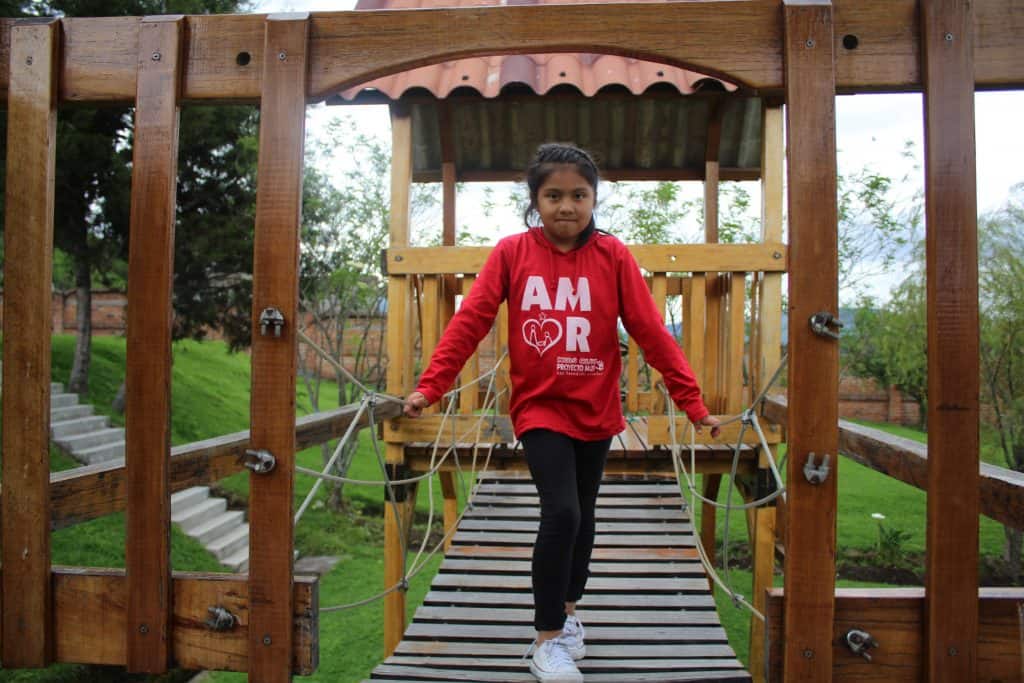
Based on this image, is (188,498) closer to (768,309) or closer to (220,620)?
(768,309)

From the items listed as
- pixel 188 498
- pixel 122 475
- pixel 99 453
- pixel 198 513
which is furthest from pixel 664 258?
pixel 99 453

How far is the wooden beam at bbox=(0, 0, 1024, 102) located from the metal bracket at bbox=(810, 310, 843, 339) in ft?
1.85

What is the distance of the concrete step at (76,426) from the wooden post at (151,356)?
392 inches

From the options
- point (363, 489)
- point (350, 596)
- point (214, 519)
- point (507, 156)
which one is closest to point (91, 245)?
point (214, 519)

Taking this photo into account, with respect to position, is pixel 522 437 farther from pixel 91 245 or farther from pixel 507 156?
pixel 91 245

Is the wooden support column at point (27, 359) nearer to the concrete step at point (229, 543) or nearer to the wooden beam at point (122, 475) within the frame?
the wooden beam at point (122, 475)

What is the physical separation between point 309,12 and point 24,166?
2.70 ft

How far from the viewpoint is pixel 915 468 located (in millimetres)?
2359

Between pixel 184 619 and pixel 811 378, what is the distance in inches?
64.7

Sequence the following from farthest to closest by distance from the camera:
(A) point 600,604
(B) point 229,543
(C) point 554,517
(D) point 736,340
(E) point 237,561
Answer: (B) point 229,543, (E) point 237,561, (D) point 736,340, (A) point 600,604, (C) point 554,517

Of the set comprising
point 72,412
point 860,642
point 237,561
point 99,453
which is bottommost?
point 237,561

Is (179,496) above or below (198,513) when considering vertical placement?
above

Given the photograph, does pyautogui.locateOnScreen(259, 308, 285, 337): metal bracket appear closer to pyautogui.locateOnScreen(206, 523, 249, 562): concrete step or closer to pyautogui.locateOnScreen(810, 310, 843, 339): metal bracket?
pyautogui.locateOnScreen(810, 310, 843, 339): metal bracket

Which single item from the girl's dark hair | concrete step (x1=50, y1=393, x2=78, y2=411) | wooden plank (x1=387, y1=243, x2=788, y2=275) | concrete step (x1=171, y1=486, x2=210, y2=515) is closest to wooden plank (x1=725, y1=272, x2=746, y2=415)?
wooden plank (x1=387, y1=243, x2=788, y2=275)
